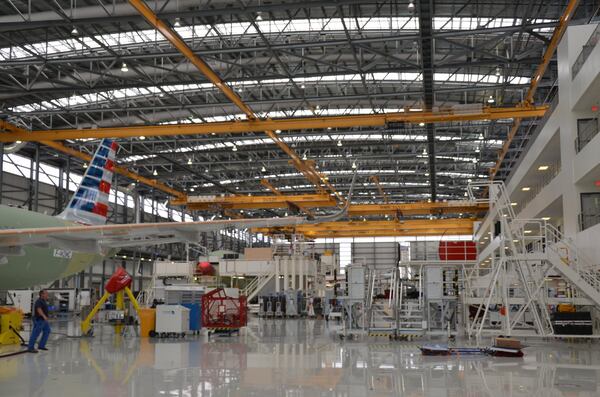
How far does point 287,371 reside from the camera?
14.1m

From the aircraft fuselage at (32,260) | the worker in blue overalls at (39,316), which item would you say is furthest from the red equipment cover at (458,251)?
the worker in blue overalls at (39,316)

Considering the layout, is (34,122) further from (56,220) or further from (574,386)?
(574,386)

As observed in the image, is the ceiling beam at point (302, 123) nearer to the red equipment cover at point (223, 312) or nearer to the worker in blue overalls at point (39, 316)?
the red equipment cover at point (223, 312)

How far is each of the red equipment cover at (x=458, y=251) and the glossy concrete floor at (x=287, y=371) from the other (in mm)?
6490

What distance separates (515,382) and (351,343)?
9.95m

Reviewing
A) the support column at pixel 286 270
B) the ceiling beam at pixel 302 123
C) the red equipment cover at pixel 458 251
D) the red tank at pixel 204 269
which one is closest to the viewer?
the red equipment cover at pixel 458 251

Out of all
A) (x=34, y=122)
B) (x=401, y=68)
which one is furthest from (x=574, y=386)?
(x=34, y=122)

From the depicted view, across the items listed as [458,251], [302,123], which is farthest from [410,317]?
[302,123]

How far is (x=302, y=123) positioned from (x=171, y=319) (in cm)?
1596

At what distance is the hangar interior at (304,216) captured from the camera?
14.3m

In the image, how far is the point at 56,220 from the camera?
21047 mm

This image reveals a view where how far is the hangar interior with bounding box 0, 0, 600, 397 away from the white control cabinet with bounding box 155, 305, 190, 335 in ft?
0.29

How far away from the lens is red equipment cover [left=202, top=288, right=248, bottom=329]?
26328mm

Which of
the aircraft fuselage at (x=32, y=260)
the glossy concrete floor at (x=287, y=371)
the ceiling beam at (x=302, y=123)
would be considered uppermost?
the ceiling beam at (x=302, y=123)
